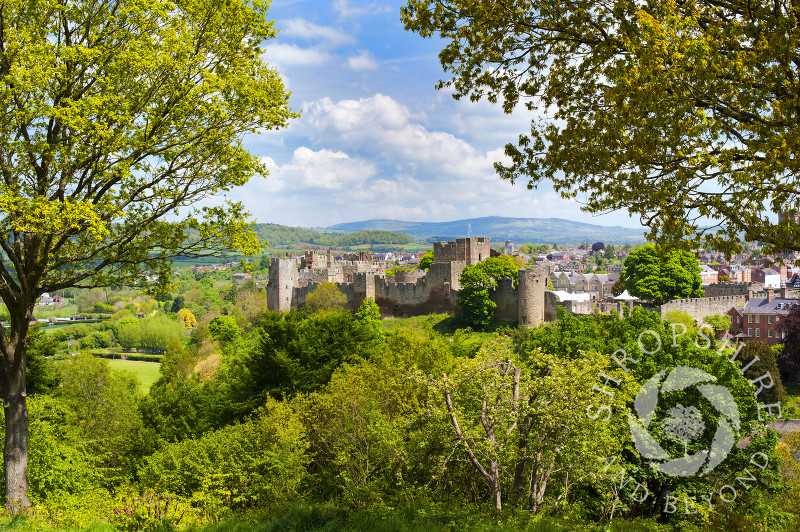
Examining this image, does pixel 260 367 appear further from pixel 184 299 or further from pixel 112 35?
pixel 184 299

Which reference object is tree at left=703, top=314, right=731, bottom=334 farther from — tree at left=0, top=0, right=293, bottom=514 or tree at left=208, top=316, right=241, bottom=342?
tree at left=0, top=0, right=293, bottom=514

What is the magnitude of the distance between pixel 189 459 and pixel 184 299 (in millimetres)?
Result: 93608

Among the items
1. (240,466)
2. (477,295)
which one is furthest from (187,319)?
(240,466)

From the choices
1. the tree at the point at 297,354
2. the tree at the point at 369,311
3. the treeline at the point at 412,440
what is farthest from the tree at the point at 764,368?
the tree at the point at 369,311

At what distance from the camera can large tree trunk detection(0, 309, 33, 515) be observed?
305 inches

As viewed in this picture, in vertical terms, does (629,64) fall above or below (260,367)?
above

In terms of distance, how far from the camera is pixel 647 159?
538cm

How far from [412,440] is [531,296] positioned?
87.5 ft

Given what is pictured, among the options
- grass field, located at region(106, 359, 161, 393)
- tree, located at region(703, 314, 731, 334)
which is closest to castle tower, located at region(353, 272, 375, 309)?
grass field, located at region(106, 359, 161, 393)

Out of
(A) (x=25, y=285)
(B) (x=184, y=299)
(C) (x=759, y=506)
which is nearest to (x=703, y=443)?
(C) (x=759, y=506)

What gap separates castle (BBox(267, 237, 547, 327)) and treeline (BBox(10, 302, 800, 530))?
13.8 meters

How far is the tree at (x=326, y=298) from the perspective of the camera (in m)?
39.2

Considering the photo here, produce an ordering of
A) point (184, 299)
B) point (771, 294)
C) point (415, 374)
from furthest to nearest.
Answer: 1. point (184, 299)
2. point (771, 294)
3. point (415, 374)

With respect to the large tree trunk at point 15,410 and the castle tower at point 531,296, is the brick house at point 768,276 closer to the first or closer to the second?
the castle tower at point 531,296
